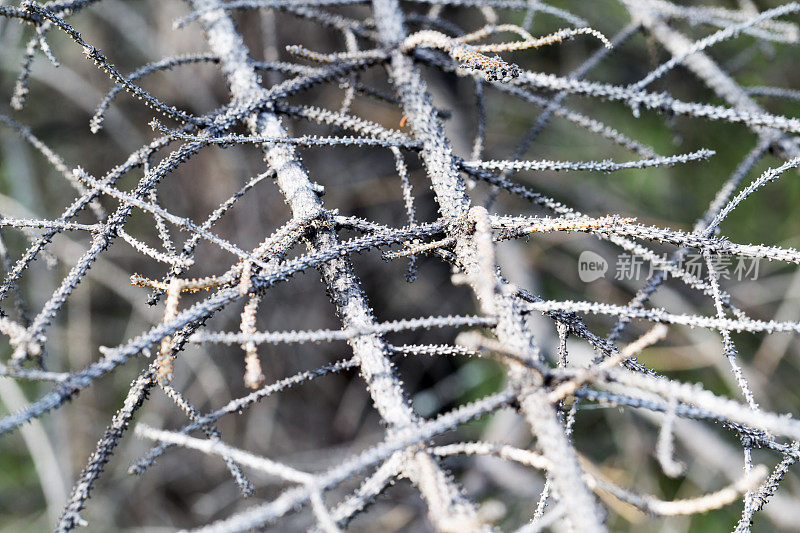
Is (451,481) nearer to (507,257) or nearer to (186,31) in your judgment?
(507,257)

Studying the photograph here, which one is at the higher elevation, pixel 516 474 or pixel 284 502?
pixel 516 474

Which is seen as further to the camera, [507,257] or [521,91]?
[507,257]

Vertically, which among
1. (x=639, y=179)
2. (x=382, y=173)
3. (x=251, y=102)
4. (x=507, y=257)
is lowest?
(x=251, y=102)

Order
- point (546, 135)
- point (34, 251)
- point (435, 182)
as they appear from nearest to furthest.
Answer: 1. point (34, 251)
2. point (435, 182)
3. point (546, 135)

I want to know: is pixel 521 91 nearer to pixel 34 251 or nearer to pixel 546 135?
pixel 34 251

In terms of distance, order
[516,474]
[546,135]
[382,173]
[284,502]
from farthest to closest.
Result: [546,135], [382,173], [516,474], [284,502]

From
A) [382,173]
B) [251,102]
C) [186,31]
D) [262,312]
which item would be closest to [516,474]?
[262,312]

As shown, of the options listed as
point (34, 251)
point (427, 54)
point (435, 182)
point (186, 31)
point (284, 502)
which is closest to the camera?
point (284, 502)

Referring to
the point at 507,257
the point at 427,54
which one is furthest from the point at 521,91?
the point at 507,257

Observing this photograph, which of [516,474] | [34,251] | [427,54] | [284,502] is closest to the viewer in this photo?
[284,502]
